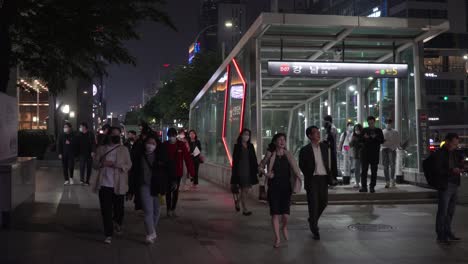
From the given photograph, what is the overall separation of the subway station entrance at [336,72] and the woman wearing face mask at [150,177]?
17.4ft

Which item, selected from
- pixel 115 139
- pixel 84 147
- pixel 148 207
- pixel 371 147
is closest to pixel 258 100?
pixel 371 147

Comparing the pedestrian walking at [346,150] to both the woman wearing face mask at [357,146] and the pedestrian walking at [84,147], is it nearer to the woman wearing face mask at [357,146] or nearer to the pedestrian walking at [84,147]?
the woman wearing face mask at [357,146]

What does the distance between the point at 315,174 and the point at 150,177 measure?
2.53 m

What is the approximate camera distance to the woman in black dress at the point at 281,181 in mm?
7586

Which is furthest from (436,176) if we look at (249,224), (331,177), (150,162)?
(150,162)

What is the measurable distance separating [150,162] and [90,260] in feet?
5.99

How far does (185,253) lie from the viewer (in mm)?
7125

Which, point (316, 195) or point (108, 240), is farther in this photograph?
point (316, 195)

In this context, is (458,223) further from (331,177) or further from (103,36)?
(103,36)

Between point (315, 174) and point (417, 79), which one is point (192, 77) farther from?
point (315, 174)

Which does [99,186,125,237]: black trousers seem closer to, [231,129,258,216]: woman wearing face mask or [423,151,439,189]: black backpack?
[231,129,258,216]: woman wearing face mask

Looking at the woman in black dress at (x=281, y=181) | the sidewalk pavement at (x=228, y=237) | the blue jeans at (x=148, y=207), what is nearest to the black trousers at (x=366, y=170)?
the sidewalk pavement at (x=228, y=237)

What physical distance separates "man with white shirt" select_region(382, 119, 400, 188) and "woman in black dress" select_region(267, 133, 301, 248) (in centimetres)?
612

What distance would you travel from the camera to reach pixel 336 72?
13.2 meters
